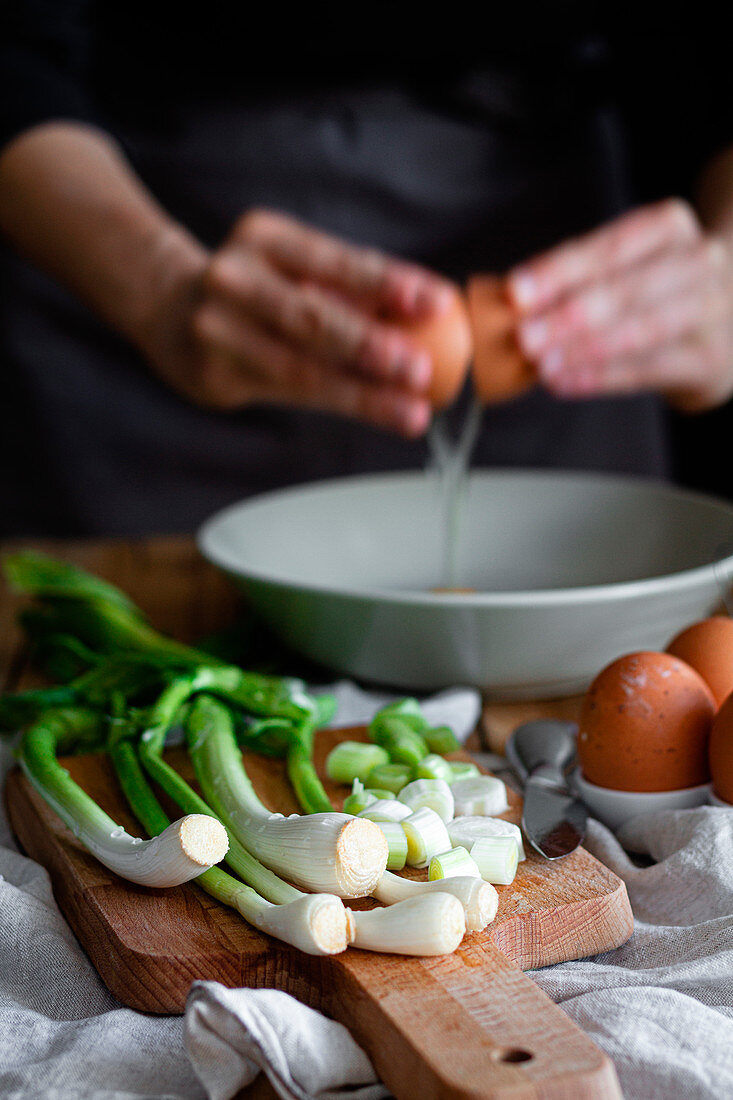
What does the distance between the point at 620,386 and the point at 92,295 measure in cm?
73

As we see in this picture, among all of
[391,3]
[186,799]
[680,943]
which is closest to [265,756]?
[186,799]

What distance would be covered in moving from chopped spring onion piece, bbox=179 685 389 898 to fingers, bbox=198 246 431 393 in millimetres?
530

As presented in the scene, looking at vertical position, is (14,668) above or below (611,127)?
below

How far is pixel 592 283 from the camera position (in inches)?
53.2

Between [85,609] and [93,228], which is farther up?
[93,228]

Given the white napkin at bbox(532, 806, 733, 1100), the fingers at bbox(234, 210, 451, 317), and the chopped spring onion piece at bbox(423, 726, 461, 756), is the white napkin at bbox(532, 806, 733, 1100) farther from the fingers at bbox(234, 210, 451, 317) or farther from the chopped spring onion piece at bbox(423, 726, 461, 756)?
the fingers at bbox(234, 210, 451, 317)

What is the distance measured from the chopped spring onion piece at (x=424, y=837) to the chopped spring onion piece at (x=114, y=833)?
0.12 metres

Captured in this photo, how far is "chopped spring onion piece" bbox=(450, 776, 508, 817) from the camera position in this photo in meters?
0.77

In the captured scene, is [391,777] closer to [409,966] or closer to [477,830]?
[477,830]

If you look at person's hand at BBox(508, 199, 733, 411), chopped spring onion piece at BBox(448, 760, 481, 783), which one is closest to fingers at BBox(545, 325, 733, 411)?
person's hand at BBox(508, 199, 733, 411)

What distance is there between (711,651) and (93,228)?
3.41ft

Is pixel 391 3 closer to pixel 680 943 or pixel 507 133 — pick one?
pixel 507 133

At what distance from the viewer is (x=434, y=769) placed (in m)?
0.80

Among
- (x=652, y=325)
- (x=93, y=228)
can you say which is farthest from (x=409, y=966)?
(x=93, y=228)
